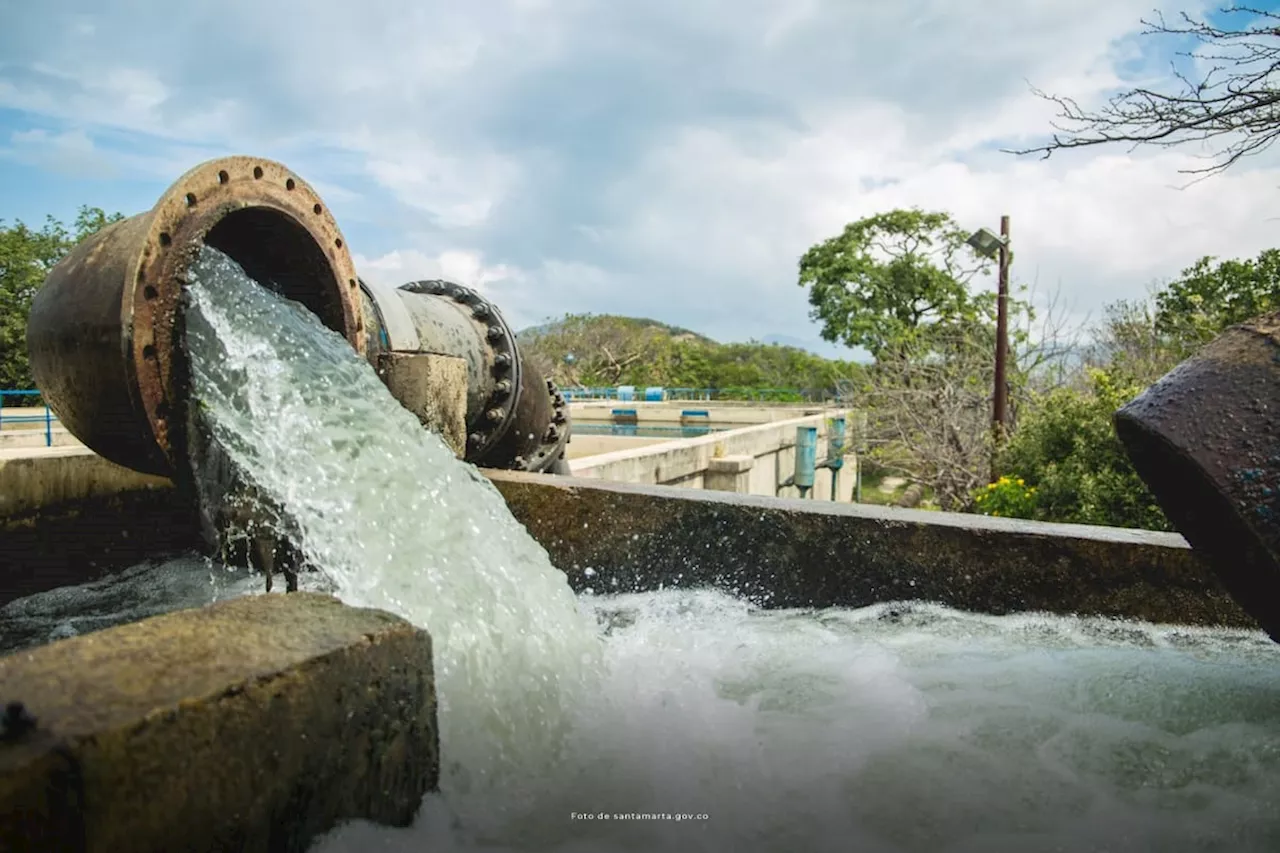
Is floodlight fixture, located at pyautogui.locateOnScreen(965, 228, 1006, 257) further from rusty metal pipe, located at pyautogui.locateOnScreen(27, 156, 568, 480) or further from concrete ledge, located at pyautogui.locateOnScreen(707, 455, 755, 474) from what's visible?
rusty metal pipe, located at pyautogui.locateOnScreen(27, 156, 568, 480)

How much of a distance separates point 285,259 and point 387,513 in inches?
64.6

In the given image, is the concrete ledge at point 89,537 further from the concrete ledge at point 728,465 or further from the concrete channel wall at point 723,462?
the concrete ledge at point 728,465

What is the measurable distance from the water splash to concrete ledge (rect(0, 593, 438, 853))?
523mm

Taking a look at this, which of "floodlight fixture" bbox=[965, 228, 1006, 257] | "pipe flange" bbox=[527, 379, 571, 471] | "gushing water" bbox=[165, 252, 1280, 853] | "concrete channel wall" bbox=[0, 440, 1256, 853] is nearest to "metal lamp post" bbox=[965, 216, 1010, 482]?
"floodlight fixture" bbox=[965, 228, 1006, 257]

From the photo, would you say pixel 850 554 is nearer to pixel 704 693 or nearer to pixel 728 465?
pixel 704 693

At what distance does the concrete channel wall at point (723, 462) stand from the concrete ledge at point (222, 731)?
2.52 meters

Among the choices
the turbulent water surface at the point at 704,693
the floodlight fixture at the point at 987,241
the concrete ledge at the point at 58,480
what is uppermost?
the floodlight fixture at the point at 987,241

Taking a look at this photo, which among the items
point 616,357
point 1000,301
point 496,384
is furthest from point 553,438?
point 616,357

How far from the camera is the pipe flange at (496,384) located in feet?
17.1

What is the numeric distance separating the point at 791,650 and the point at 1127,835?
1410mm

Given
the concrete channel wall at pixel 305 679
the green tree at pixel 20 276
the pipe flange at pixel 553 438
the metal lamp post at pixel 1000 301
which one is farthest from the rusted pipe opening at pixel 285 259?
the green tree at pixel 20 276

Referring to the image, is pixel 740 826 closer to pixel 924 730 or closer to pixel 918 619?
pixel 924 730

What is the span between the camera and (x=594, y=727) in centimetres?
259

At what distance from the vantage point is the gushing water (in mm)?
2082
